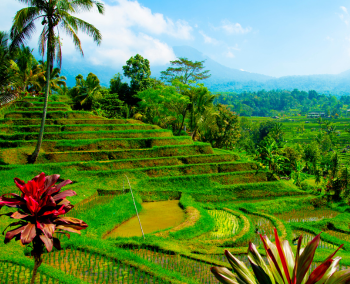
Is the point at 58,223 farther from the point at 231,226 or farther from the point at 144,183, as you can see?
the point at 144,183

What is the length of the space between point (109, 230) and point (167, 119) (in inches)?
774

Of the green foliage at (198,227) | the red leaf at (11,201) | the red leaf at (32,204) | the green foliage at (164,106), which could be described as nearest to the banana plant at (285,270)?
the red leaf at (32,204)

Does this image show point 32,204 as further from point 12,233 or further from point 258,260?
point 258,260

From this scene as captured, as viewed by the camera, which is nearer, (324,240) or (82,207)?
(324,240)

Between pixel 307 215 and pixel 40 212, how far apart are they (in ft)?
35.2

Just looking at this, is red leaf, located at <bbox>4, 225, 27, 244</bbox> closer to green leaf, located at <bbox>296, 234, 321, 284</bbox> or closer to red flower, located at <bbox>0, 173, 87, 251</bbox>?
red flower, located at <bbox>0, 173, 87, 251</bbox>

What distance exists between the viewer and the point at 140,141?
15.8m

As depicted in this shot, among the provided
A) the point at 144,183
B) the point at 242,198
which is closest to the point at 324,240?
the point at 242,198

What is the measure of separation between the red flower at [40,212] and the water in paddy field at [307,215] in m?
9.41

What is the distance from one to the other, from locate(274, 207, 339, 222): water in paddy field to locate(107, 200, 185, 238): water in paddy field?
4.07 meters

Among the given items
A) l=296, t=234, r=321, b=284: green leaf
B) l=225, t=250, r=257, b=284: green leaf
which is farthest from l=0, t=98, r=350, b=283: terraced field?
l=296, t=234, r=321, b=284: green leaf

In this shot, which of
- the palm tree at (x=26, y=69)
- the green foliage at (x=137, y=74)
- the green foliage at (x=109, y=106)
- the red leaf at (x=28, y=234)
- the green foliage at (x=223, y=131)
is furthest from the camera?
the green foliage at (x=137, y=74)

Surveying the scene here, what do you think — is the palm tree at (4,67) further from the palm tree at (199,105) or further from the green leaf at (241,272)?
the palm tree at (199,105)

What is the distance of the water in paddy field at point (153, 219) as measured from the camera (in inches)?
324
